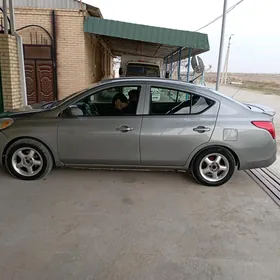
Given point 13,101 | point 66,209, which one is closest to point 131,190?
point 66,209

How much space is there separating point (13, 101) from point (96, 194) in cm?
398

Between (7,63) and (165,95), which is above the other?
(7,63)

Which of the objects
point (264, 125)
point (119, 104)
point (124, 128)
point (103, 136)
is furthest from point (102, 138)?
point (264, 125)

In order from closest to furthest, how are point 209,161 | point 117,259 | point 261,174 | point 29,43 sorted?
1. point 117,259
2. point 209,161
3. point 261,174
4. point 29,43

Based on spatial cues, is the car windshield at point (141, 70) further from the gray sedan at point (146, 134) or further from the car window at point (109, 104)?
the gray sedan at point (146, 134)

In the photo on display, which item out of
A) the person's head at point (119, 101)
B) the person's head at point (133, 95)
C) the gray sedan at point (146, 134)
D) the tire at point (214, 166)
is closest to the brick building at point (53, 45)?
the person's head at point (119, 101)

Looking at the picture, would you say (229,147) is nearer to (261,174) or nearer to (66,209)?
(261,174)

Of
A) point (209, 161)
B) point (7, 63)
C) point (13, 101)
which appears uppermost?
point (7, 63)

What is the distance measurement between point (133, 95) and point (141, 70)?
8.56 m

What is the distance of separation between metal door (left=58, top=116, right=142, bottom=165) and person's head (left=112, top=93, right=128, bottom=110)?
25cm

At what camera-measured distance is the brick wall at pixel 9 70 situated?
648 centimetres

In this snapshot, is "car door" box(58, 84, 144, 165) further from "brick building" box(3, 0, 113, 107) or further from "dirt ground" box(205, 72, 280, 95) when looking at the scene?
"dirt ground" box(205, 72, 280, 95)

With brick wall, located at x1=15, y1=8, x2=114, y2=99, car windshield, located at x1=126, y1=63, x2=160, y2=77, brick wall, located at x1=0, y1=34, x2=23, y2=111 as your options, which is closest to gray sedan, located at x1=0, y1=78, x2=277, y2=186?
brick wall, located at x1=0, y1=34, x2=23, y2=111

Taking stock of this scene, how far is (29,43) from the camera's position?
966cm
